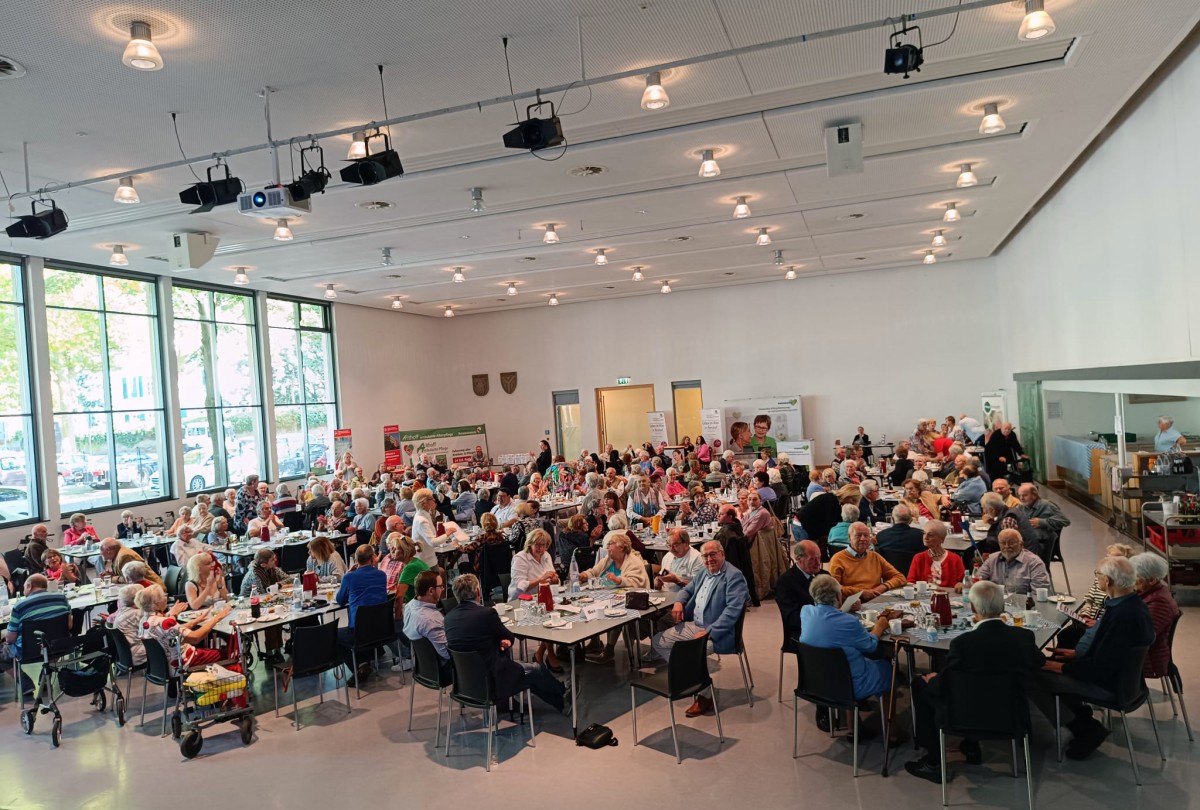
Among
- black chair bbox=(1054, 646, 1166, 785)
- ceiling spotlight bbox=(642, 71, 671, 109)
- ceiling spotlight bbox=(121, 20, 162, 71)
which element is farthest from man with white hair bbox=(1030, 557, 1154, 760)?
ceiling spotlight bbox=(121, 20, 162, 71)

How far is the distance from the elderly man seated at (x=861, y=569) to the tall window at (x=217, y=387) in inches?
526

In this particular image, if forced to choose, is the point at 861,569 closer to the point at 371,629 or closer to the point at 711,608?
the point at 711,608

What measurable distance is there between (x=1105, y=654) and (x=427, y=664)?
14.3ft

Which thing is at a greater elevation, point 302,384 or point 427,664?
point 302,384

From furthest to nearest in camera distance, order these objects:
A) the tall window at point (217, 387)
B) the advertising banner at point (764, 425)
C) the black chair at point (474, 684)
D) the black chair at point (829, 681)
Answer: the advertising banner at point (764, 425) → the tall window at point (217, 387) → the black chair at point (474, 684) → the black chair at point (829, 681)

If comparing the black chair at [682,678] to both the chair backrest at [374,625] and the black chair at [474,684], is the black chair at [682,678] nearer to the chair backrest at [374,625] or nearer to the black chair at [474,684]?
the black chair at [474,684]

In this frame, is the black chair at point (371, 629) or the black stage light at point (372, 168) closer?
the black stage light at point (372, 168)

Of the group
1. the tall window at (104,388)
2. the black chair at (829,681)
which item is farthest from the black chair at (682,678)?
the tall window at (104,388)

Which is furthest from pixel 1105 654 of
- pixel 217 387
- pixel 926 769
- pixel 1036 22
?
pixel 217 387

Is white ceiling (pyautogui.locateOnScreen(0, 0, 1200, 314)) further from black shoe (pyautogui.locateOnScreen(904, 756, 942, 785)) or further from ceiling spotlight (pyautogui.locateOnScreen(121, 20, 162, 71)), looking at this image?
black shoe (pyautogui.locateOnScreen(904, 756, 942, 785))

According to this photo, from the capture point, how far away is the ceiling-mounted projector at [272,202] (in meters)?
7.02

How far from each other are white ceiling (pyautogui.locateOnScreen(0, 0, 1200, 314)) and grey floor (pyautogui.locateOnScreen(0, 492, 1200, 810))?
4.89 m

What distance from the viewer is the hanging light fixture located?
6.91m

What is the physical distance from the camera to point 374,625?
23.1 feet
